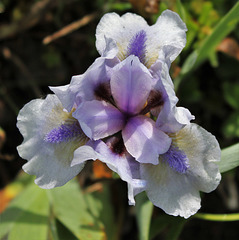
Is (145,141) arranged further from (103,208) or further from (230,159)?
(103,208)

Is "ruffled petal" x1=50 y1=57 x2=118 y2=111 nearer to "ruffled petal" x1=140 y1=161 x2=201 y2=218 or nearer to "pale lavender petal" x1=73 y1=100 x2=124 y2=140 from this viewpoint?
"pale lavender petal" x1=73 y1=100 x2=124 y2=140

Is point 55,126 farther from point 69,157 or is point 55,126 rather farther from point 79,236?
point 79,236

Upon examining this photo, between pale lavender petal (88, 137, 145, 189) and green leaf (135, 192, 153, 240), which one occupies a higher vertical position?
pale lavender petal (88, 137, 145, 189)

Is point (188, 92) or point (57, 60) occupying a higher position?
point (57, 60)

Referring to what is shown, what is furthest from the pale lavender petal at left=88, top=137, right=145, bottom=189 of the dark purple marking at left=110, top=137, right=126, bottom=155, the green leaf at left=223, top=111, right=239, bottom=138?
the green leaf at left=223, top=111, right=239, bottom=138

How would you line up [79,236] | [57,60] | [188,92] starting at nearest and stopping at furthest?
[79,236]
[188,92]
[57,60]

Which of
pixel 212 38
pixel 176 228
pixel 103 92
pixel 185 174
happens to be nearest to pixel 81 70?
pixel 212 38

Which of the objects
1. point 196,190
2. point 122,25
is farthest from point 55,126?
point 196,190

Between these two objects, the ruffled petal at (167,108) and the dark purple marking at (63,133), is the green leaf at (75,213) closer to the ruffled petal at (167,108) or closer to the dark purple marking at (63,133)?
the dark purple marking at (63,133)
